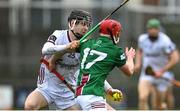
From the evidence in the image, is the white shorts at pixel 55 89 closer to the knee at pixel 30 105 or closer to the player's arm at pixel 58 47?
the knee at pixel 30 105

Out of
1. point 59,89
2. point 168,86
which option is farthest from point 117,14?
point 59,89

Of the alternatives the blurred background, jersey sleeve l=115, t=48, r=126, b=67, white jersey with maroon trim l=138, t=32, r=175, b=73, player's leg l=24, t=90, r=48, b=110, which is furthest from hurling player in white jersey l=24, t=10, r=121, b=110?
the blurred background

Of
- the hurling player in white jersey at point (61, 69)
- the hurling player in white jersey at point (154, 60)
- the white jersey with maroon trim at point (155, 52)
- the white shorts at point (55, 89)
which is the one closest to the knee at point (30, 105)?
the hurling player in white jersey at point (61, 69)

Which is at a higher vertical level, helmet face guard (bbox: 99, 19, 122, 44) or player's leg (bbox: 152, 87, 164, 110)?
helmet face guard (bbox: 99, 19, 122, 44)

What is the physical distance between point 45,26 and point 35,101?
15834mm

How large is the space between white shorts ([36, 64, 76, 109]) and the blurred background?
492 inches

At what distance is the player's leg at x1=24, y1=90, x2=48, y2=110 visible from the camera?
12.9 meters

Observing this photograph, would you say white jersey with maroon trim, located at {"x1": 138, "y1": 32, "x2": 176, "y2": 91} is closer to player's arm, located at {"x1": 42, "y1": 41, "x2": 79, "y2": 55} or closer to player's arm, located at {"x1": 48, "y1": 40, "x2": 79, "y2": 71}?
player's arm, located at {"x1": 48, "y1": 40, "x2": 79, "y2": 71}

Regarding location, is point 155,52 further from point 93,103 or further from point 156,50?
point 93,103

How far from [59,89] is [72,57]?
2.10 feet

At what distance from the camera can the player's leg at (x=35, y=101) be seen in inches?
508

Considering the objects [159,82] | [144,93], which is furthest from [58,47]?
[159,82]

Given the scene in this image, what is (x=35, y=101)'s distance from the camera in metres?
13.0

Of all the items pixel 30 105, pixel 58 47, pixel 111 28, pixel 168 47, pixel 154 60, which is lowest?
pixel 154 60
